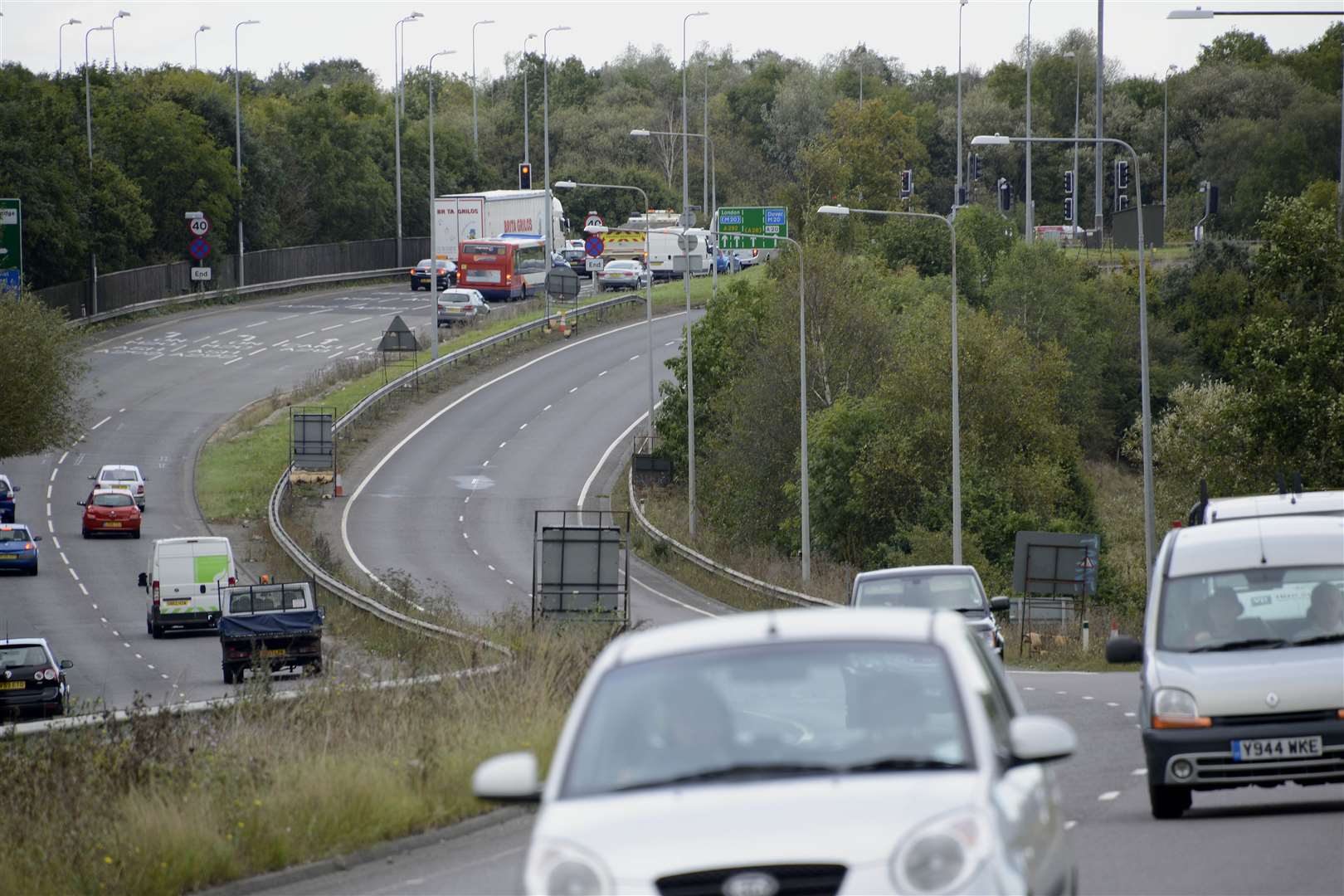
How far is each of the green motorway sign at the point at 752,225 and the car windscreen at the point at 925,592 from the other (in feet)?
95.3

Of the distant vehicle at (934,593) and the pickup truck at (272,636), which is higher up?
the distant vehicle at (934,593)

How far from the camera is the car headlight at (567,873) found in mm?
5812

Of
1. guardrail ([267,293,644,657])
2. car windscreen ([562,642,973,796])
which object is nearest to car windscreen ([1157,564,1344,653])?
car windscreen ([562,642,973,796])

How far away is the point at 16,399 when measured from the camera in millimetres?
48719

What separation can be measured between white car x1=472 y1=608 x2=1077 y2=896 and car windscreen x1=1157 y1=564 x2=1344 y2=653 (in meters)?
4.78

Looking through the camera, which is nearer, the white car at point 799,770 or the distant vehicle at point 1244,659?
the white car at point 799,770

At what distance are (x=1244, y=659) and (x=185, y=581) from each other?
3248cm

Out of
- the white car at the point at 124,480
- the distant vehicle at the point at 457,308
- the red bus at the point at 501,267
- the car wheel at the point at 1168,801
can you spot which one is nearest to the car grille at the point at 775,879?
the car wheel at the point at 1168,801

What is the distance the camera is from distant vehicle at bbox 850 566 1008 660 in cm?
2239

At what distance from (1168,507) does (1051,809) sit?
51842 millimetres

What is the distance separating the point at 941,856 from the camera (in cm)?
572

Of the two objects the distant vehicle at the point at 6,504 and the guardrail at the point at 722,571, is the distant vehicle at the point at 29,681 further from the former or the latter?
the distant vehicle at the point at 6,504

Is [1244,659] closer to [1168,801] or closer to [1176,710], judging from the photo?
[1176,710]

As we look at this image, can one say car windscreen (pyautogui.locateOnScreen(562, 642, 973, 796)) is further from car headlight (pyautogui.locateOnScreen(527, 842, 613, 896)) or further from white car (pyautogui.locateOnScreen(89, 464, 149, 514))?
white car (pyautogui.locateOnScreen(89, 464, 149, 514))
